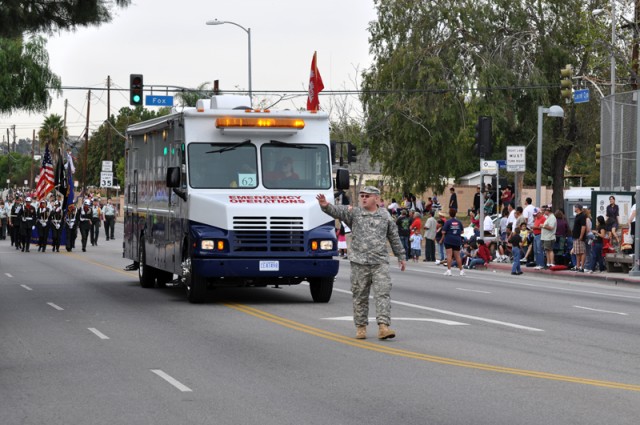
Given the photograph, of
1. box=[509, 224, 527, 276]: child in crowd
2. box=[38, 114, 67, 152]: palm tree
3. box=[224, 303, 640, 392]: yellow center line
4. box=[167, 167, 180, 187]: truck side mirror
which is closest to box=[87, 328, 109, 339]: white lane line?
box=[224, 303, 640, 392]: yellow center line

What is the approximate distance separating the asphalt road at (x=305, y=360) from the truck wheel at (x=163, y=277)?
0.70 meters

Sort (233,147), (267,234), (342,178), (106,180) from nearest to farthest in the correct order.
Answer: (267,234)
(342,178)
(233,147)
(106,180)

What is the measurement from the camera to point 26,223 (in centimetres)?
4606

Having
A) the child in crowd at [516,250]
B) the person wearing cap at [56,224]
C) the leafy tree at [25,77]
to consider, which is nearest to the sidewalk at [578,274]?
the child in crowd at [516,250]

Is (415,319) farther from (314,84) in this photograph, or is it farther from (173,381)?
(314,84)

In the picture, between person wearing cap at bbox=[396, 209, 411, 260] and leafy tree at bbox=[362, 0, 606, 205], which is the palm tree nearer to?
leafy tree at bbox=[362, 0, 606, 205]

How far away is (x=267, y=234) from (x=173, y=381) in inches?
329

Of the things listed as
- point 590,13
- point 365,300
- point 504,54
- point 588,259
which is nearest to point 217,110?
point 365,300

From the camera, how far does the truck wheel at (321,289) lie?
20597mm

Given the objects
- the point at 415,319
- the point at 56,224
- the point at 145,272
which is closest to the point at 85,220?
the point at 56,224

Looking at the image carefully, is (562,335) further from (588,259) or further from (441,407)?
(588,259)

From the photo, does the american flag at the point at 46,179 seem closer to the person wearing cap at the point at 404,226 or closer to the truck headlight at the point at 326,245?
the person wearing cap at the point at 404,226

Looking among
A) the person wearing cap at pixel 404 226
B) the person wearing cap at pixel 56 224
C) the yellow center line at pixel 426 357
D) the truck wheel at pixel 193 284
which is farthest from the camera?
the person wearing cap at pixel 56 224

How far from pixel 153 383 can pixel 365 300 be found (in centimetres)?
430
